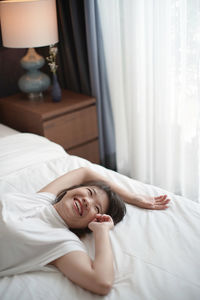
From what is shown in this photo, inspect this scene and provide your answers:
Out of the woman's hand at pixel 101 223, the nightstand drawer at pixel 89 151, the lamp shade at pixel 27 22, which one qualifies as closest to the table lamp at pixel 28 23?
the lamp shade at pixel 27 22

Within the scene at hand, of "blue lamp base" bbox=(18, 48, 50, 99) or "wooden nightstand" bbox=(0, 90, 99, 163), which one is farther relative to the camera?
"blue lamp base" bbox=(18, 48, 50, 99)

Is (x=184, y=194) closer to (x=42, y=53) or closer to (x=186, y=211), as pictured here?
(x=186, y=211)

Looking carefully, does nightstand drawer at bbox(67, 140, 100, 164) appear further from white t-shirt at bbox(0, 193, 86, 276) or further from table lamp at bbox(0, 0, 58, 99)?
white t-shirt at bbox(0, 193, 86, 276)

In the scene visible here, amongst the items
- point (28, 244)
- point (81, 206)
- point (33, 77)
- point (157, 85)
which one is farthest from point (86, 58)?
point (28, 244)

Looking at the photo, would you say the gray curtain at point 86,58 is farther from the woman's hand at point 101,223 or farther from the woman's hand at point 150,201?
the woman's hand at point 101,223

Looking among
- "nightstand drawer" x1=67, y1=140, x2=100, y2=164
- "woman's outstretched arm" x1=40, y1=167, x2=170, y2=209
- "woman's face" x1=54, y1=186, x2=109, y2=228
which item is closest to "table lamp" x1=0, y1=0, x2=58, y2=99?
"nightstand drawer" x1=67, y1=140, x2=100, y2=164

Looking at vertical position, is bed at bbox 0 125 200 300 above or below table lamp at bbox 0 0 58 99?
below

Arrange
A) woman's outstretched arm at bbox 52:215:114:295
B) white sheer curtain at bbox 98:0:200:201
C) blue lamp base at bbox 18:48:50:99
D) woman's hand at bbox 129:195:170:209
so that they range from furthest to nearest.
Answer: blue lamp base at bbox 18:48:50:99 < white sheer curtain at bbox 98:0:200:201 < woman's hand at bbox 129:195:170:209 < woman's outstretched arm at bbox 52:215:114:295

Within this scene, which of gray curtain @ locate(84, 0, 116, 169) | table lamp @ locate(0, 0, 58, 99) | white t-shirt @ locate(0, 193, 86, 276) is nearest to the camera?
white t-shirt @ locate(0, 193, 86, 276)

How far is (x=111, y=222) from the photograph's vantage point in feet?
4.55

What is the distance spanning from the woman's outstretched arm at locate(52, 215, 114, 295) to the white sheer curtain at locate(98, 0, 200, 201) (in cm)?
125

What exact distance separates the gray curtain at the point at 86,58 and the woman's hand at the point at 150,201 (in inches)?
50.5

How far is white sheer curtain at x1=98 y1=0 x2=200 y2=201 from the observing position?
2.14m

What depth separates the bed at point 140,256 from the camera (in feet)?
3.69
